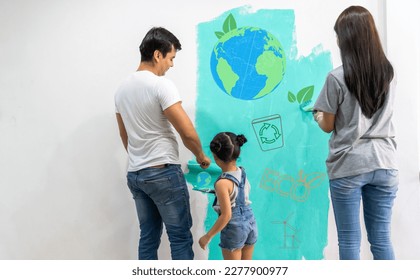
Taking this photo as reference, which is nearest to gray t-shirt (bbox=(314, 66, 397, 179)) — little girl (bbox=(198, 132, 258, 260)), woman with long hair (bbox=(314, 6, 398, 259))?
woman with long hair (bbox=(314, 6, 398, 259))

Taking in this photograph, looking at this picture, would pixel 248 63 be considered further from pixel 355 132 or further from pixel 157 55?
pixel 355 132

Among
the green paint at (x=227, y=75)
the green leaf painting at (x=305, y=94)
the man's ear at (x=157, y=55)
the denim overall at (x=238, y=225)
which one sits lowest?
the denim overall at (x=238, y=225)

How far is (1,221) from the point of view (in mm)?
2195

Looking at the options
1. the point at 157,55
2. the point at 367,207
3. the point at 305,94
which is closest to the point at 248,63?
the point at 305,94

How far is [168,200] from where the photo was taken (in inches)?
69.2

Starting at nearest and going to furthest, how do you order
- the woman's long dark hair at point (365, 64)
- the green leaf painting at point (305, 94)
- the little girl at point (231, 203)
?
the woman's long dark hair at point (365, 64), the little girl at point (231, 203), the green leaf painting at point (305, 94)

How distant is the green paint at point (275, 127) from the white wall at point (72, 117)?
0.28 feet

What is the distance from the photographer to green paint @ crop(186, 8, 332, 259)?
211cm

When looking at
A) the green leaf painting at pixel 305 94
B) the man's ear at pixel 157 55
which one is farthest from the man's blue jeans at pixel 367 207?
the man's ear at pixel 157 55

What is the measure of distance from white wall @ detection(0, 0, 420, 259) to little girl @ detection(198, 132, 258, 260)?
406 mm

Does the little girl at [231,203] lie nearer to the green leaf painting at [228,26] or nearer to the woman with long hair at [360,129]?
the woman with long hair at [360,129]

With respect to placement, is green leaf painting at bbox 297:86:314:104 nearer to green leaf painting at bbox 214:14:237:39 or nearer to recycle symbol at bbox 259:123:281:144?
recycle symbol at bbox 259:123:281:144

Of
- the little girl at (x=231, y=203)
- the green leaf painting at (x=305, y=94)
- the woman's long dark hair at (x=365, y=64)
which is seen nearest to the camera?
the woman's long dark hair at (x=365, y=64)

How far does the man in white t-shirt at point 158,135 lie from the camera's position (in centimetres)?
174
